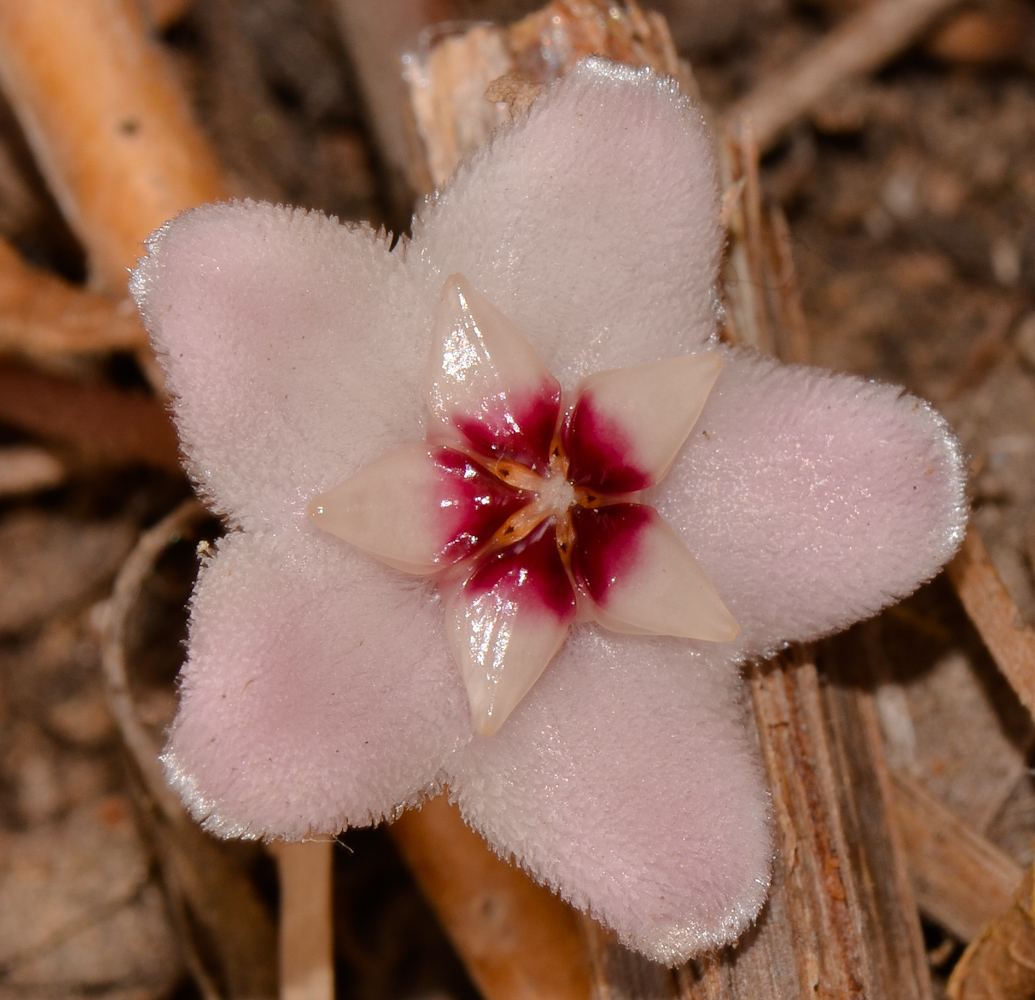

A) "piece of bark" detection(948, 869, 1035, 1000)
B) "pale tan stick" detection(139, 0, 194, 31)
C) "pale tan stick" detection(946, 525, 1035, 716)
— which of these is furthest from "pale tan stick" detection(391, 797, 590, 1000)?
"pale tan stick" detection(139, 0, 194, 31)

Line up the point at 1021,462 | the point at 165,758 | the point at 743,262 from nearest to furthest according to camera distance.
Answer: the point at 165,758 < the point at 743,262 < the point at 1021,462

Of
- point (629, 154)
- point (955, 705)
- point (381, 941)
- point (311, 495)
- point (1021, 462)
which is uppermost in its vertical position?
point (629, 154)

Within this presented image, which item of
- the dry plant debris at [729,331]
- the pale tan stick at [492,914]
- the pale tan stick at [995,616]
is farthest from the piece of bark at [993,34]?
the pale tan stick at [492,914]

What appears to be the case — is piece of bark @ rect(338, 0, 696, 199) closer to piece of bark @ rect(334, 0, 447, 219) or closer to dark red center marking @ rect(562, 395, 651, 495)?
piece of bark @ rect(334, 0, 447, 219)

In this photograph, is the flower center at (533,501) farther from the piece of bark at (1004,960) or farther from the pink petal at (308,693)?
the piece of bark at (1004,960)

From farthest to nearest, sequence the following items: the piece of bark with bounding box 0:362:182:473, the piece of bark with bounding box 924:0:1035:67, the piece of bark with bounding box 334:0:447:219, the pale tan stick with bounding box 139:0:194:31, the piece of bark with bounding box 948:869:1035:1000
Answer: the piece of bark with bounding box 924:0:1035:67
the pale tan stick with bounding box 139:0:194:31
the piece of bark with bounding box 334:0:447:219
the piece of bark with bounding box 0:362:182:473
the piece of bark with bounding box 948:869:1035:1000

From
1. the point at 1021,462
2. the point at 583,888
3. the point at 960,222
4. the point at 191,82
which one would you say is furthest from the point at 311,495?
the point at 960,222

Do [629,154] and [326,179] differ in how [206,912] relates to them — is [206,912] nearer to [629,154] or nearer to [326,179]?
[629,154]
